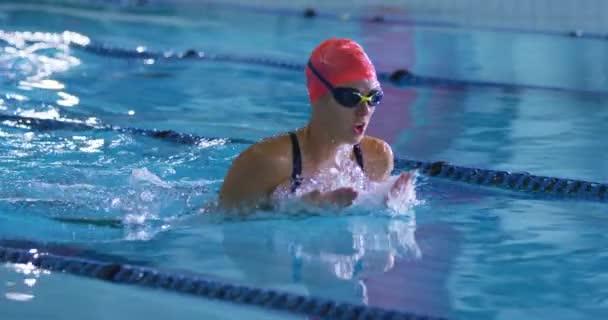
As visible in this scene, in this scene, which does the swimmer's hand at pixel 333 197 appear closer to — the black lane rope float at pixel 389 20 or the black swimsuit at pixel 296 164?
the black swimsuit at pixel 296 164

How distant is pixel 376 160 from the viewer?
3.95 m

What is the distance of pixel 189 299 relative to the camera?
124 inches

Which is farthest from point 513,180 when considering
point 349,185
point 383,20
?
point 383,20

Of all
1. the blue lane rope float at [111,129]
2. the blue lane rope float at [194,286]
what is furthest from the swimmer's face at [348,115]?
the blue lane rope float at [111,129]

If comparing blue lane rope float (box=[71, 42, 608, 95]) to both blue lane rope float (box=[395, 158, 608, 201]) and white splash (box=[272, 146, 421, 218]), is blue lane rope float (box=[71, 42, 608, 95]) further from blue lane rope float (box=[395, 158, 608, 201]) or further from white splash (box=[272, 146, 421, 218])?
white splash (box=[272, 146, 421, 218])

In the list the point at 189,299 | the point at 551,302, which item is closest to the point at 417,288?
the point at 551,302

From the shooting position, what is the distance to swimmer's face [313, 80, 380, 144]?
3.61 meters

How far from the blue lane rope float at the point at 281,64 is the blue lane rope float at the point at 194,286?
3964 mm

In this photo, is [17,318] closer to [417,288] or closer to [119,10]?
[417,288]

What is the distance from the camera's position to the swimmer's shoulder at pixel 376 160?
3.94 meters

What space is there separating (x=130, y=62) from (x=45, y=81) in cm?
102

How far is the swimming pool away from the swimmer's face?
334mm

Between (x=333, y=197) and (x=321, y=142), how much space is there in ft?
0.70

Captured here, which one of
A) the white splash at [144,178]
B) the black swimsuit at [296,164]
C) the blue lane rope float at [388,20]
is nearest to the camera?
the black swimsuit at [296,164]
